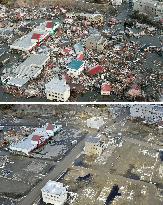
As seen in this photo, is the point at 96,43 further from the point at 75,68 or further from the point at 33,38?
the point at 33,38

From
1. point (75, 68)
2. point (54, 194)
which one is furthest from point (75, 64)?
point (54, 194)

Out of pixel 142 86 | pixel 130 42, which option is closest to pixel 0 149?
pixel 142 86

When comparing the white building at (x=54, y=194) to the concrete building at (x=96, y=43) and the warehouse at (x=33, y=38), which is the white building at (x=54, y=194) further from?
the warehouse at (x=33, y=38)

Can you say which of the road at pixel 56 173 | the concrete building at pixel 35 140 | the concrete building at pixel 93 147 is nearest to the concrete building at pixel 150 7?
the concrete building at pixel 35 140

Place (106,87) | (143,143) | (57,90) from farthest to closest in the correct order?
(106,87)
(57,90)
(143,143)

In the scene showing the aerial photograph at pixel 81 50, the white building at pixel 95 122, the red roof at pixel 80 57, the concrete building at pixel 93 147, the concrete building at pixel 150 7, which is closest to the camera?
the concrete building at pixel 93 147

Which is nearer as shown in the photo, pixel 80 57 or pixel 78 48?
pixel 80 57
